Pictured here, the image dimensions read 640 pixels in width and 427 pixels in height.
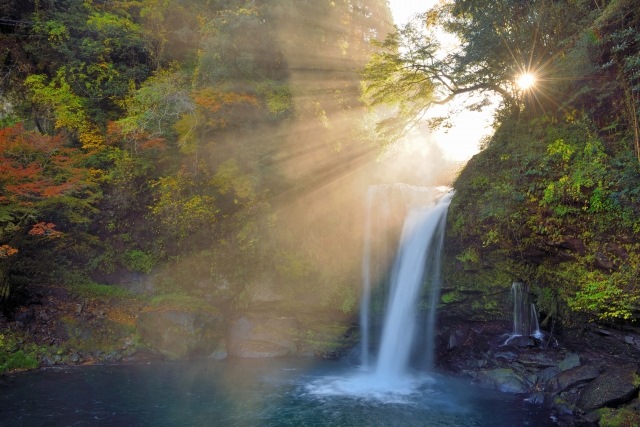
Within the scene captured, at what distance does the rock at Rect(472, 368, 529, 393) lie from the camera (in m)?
10.7

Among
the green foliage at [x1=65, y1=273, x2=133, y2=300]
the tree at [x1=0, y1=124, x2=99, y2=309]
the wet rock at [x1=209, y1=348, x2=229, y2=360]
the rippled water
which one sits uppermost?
the tree at [x1=0, y1=124, x2=99, y2=309]

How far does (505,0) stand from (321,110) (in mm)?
7326

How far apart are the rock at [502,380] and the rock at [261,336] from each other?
21.5ft

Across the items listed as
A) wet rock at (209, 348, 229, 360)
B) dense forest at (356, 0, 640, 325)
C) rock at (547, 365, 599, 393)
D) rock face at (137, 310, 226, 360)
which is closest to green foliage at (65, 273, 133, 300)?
rock face at (137, 310, 226, 360)

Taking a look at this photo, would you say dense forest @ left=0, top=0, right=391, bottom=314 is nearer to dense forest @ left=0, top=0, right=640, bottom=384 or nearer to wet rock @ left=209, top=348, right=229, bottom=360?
dense forest @ left=0, top=0, right=640, bottom=384

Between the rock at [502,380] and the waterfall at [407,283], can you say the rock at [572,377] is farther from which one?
the waterfall at [407,283]

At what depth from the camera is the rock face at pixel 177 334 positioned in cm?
1366

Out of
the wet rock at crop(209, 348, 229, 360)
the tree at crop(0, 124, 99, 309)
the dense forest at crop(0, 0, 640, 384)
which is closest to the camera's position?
the dense forest at crop(0, 0, 640, 384)

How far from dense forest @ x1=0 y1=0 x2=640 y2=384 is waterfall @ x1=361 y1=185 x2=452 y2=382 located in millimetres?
674

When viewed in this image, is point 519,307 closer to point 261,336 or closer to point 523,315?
point 523,315

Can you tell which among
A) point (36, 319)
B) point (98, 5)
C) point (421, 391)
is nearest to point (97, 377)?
point (36, 319)

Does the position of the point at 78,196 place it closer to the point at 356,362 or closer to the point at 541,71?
the point at 356,362

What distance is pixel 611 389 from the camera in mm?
8828

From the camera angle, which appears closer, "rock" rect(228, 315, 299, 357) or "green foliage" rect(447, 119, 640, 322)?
"green foliage" rect(447, 119, 640, 322)
